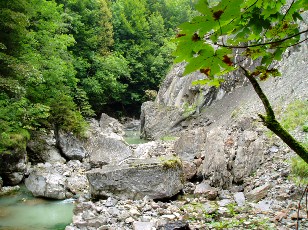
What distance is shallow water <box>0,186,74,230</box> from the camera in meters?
5.71

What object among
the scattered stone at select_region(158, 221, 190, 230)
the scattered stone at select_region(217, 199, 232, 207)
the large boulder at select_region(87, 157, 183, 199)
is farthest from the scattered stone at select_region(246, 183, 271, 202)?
the scattered stone at select_region(158, 221, 190, 230)

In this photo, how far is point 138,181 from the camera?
21.3ft

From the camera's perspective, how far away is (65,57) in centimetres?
1522

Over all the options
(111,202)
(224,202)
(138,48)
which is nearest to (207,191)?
(224,202)

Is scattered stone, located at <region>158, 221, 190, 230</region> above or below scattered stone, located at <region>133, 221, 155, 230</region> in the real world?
above

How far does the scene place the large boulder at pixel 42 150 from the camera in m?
10.6

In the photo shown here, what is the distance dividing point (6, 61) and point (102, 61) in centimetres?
1627

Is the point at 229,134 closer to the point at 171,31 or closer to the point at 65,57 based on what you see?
the point at 65,57

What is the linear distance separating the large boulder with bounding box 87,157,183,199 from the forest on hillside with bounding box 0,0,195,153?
2.79m

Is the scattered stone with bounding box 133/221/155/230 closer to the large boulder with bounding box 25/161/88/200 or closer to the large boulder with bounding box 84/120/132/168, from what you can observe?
the large boulder with bounding box 25/161/88/200

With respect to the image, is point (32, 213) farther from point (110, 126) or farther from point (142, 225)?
point (110, 126)

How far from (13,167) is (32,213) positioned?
2.76 m

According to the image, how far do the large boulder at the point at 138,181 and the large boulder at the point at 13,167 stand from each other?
3.18m

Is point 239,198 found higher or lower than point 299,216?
higher
